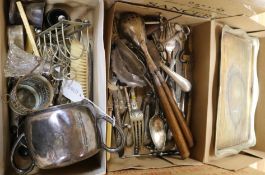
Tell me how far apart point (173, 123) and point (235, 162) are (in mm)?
252

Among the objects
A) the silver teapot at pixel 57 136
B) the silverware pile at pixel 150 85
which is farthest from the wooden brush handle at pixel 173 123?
the silver teapot at pixel 57 136

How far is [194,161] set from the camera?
83 centimetres

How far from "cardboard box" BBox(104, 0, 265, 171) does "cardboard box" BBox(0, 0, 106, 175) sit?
4cm

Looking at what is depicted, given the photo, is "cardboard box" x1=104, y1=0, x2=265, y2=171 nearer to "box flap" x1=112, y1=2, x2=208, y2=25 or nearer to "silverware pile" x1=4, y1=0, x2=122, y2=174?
"box flap" x1=112, y1=2, x2=208, y2=25

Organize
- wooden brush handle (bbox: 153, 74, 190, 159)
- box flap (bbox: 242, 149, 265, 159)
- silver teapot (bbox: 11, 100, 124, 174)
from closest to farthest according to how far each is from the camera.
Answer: silver teapot (bbox: 11, 100, 124, 174) → wooden brush handle (bbox: 153, 74, 190, 159) → box flap (bbox: 242, 149, 265, 159)

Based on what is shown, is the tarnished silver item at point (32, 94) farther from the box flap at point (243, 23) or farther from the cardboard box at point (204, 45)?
the box flap at point (243, 23)

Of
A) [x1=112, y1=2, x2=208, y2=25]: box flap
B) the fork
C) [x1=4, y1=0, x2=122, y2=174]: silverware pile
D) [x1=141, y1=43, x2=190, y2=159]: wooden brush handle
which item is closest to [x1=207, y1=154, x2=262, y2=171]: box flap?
[x1=141, y1=43, x2=190, y2=159]: wooden brush handle

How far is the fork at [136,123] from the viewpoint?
2.72 feet

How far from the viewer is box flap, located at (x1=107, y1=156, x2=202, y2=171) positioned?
2.37 feet

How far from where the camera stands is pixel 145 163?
2.54 ft

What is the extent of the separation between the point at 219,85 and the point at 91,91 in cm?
41

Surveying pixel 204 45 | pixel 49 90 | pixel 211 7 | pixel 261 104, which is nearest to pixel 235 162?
pixel 261 104

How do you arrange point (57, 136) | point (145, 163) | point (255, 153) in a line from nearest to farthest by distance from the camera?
point (57, 136) → point (145, 163) → point (255, 153)

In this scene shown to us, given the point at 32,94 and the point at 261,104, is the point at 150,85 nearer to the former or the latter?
the point at 32,94
